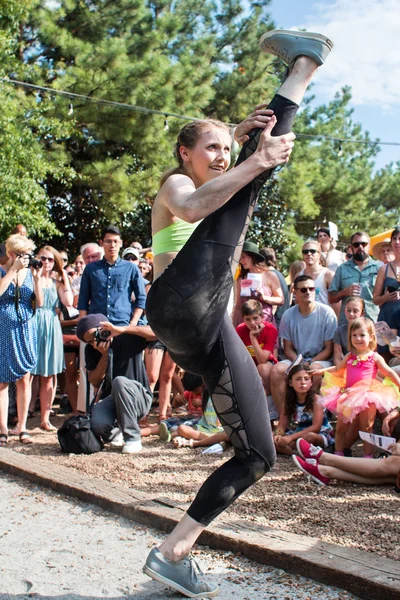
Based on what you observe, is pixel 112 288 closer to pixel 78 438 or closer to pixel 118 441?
pixel 118 441

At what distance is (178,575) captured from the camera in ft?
8.98

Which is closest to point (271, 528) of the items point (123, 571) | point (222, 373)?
point (123, 571)

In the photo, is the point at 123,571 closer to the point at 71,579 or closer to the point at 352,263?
the point at 71,579

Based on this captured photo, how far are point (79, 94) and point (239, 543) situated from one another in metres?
15.4

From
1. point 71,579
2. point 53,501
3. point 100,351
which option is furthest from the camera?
point 100,351

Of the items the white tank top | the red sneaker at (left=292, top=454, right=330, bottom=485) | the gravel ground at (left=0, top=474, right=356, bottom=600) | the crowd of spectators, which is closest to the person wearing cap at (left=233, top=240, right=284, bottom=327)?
the crowd of spectators

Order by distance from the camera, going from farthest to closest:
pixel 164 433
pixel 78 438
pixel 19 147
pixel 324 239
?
1. pixel 19 147
2. pixel 324 239
3. pixel 164 433
4. pixel 78 438

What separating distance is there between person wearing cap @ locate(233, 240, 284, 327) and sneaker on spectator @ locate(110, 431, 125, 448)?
200 cm

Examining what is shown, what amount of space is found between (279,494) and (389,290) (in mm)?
2985

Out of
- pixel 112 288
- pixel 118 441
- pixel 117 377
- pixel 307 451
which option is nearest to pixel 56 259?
pixel 112 288

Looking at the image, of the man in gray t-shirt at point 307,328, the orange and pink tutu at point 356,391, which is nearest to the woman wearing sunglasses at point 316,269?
the man in gray t-shirt at point 307,328

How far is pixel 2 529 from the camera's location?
3.82 meters

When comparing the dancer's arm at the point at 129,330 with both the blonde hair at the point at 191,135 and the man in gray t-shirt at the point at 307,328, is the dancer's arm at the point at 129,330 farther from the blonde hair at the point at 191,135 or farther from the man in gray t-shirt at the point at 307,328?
the blonde hair at the point at 191,135

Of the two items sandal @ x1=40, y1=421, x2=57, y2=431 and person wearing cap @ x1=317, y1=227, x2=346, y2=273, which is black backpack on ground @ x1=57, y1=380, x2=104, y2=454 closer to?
sandal @ x1=40, y1=421, x2=57, y2=431
